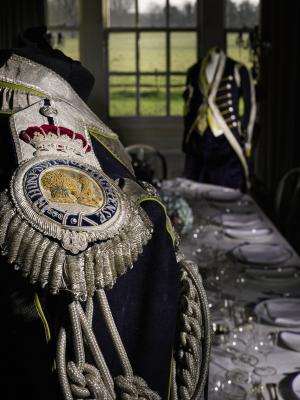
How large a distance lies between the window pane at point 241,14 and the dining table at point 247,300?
2920 millimetres

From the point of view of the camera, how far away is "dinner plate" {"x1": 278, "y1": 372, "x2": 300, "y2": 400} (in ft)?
4.14

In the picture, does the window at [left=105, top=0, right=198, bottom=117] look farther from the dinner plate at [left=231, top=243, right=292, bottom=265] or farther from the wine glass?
the wine glass

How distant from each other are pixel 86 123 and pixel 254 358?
27.4 inches

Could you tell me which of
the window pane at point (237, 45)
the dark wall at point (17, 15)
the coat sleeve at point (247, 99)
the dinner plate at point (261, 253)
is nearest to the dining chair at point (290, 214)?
the coat sleeve at point (247, 99)

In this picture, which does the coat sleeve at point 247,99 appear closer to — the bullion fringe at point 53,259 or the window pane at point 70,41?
the window pane at point 70,41

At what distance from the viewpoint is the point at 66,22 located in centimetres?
542

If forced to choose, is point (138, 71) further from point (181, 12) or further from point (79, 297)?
point (79, 297)

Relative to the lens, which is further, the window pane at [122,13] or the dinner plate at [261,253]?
the window pane at [122,13]

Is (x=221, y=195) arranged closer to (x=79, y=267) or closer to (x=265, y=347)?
(x=265, y=347)

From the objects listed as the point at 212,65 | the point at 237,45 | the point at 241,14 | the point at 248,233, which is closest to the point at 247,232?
the point at 248,233

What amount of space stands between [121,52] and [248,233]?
3.33 m

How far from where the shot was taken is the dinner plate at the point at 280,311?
5.28ft

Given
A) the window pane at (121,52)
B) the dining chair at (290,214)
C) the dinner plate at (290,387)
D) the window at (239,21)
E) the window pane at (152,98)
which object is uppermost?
the window at (239,21)

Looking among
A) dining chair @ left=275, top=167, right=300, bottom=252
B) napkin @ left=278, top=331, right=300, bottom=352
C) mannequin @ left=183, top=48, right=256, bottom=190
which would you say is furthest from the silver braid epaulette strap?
mannequin @ left=183, top=48, right=256, bottom=190
